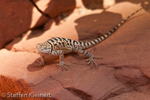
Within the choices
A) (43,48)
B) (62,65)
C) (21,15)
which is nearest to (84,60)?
(62,65)

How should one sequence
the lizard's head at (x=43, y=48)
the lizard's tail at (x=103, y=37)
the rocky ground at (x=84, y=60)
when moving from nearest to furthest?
the rocky ground at (x=84, y=60) < the lizard's head at (x=43, y=48) < the lizard's tail at (x=103, y=37)

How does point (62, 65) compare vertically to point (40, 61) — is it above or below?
below

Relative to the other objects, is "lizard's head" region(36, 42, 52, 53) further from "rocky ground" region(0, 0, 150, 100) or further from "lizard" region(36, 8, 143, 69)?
"rocky ground" region(0, 0, 150, 100)

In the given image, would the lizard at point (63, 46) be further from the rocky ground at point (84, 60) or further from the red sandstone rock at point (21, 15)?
the red sandstone rock at point (21, 15)

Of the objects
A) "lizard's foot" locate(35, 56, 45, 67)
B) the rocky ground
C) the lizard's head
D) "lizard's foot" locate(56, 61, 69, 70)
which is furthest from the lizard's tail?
"lizard's foot" locate(35, 56, 45, 67)

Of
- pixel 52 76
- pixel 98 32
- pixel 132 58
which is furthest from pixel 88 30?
pixel 52 76

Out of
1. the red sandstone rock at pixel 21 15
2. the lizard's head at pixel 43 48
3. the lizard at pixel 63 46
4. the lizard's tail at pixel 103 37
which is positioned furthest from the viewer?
the red sandstone rock at pixel 21 15

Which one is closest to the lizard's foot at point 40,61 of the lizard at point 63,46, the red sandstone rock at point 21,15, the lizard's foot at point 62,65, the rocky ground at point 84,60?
the rocky ground at point 84,60

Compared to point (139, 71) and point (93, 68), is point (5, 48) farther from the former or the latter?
point (139, 71)

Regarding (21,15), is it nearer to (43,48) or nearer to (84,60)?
(43,48)
